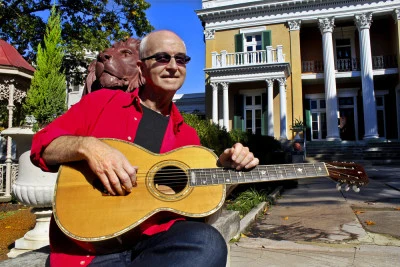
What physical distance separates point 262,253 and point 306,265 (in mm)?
474

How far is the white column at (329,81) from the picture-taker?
18.7 meters

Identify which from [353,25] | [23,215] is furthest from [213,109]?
[23,215]

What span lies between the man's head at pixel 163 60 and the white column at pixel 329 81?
18.2 metres

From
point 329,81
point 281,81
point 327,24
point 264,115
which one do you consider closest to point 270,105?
point 264,115

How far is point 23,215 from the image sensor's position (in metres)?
5.53

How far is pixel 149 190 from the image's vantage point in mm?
1524

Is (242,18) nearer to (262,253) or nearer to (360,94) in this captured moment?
(360,94)

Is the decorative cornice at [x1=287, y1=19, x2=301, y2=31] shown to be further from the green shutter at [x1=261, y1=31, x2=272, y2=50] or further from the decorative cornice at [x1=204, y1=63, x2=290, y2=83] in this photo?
the decorative cornice at [x1=204, y1=63, x2=290, y2=83]

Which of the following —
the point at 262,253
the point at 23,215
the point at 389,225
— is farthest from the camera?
the point at 23,215

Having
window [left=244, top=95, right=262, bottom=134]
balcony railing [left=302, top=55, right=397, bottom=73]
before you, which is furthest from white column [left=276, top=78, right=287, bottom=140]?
balcony railing [left=302, top=55, right=397, bottom=73]

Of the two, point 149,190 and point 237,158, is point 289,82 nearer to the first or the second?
point 237,158

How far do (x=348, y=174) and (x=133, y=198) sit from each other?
134cm

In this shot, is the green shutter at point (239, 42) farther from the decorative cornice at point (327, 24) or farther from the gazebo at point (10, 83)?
→ the gazebo at point (10, 83)

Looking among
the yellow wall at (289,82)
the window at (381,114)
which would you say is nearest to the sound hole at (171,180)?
the yellow wall at (289,82)
